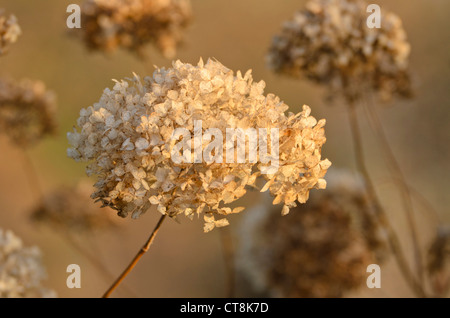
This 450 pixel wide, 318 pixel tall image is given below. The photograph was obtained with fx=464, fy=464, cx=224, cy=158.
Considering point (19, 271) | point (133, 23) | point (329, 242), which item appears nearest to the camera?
point (19, 271)

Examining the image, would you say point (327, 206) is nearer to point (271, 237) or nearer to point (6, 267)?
point (271, 237)

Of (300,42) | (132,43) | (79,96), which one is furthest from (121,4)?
(79,96)

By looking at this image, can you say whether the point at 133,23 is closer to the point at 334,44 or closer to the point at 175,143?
the point at 334,44

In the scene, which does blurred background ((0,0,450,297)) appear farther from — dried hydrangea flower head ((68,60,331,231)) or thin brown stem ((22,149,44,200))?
dried hydrangea flower head ((68,60,331,231))

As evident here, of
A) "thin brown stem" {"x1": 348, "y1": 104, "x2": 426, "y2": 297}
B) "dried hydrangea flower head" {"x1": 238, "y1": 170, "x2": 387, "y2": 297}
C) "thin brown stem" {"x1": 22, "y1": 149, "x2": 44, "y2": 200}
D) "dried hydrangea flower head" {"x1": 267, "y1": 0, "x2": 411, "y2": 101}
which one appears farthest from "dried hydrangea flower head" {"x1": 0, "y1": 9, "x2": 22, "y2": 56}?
"thin brown stem" {"x1": 22, "y1": 149, "x2": 44, "y2": 200}

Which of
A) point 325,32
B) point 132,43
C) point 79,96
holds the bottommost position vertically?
point 325,32

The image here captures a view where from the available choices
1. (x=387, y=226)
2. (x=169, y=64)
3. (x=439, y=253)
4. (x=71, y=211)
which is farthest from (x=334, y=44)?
(x=169, y=64)
